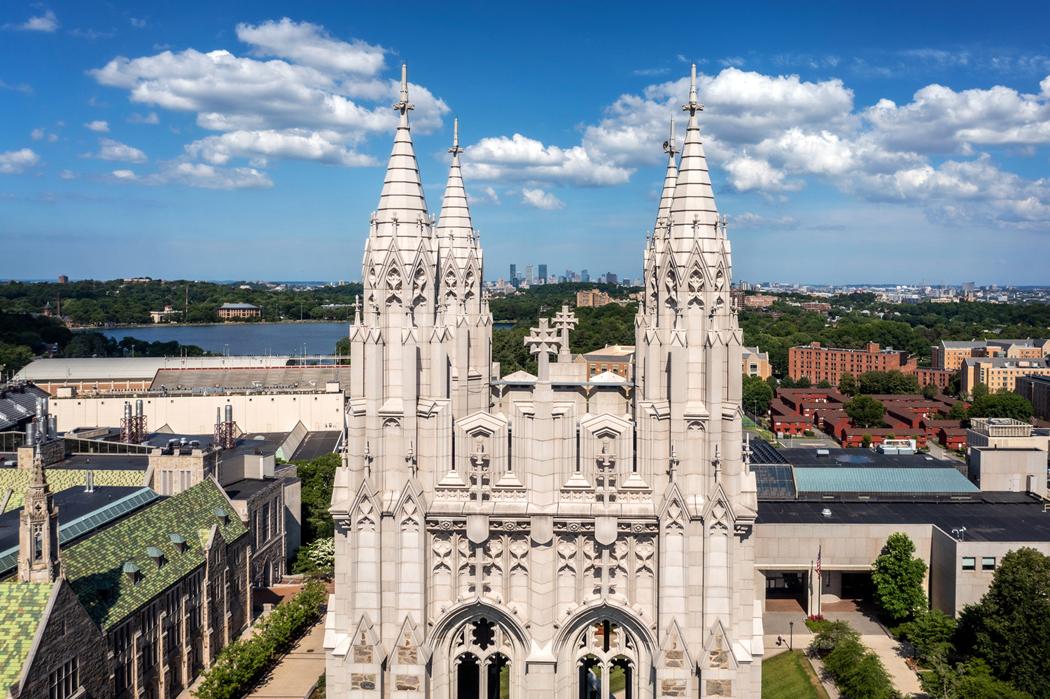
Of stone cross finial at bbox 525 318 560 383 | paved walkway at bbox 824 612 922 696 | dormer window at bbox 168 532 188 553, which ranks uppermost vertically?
stone cross finial at bbox 525 318 560 383

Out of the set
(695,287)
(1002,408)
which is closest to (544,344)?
(695,287)

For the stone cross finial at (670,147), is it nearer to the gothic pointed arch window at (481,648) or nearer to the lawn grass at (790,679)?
the gothic pointed arch window at (481,648)

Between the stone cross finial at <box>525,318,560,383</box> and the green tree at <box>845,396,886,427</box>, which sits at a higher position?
the stone cross finial at <box>525,318,560,383</box>

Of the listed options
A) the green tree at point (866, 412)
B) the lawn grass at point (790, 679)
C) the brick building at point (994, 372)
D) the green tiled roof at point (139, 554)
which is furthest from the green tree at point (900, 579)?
the brick building at point (994, 372)

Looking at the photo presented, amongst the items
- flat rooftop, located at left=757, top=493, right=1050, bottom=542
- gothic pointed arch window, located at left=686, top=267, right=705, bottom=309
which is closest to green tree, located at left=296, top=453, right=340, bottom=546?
flat rooftop, located at left=757, top=493, right=1050, bottom=542

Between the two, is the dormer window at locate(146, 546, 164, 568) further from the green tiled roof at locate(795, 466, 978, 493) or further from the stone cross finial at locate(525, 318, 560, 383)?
the green tiled roof at locate(795, 466, 978, 493)

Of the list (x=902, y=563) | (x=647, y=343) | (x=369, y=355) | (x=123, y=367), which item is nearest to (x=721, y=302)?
(x=647, y=343)
